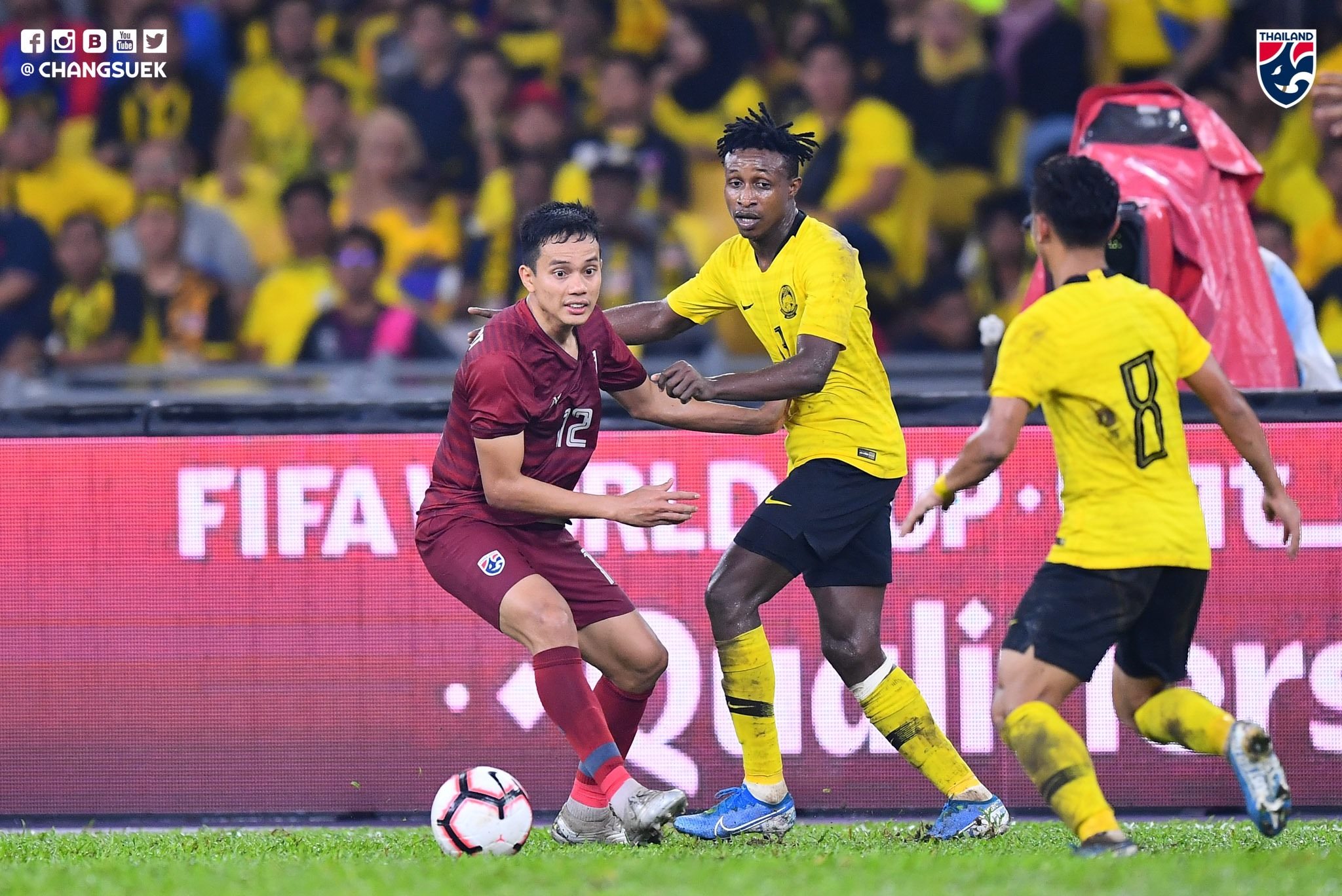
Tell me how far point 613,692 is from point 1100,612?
69.1 inches

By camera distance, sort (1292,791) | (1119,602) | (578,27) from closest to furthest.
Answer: (1119,602)
(1292,791)
(578,27)

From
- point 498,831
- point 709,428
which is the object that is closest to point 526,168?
point 709,428

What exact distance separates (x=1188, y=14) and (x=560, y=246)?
5958 millimetres

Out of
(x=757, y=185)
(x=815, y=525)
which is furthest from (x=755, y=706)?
(x=757, y=185)

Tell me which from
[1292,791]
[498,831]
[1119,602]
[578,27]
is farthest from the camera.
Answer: [578,27]


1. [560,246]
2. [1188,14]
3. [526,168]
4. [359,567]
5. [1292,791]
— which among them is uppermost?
[1188,14]

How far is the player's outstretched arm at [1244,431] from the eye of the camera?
4.76 metres

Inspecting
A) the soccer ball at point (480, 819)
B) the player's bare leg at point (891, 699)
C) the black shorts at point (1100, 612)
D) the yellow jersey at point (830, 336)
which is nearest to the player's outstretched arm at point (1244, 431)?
the black shorts at point (1100, 612)

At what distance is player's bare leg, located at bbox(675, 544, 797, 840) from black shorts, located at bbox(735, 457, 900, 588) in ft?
0.23

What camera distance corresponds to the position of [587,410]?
5562mm

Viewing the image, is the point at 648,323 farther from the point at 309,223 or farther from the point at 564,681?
the point at 309,223

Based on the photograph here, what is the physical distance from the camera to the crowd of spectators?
975cm

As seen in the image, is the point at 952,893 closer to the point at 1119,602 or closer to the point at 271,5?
the point at 1119,602

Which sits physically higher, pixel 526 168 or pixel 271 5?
pixel 271 5
